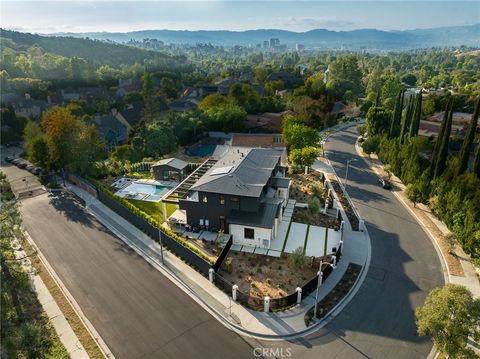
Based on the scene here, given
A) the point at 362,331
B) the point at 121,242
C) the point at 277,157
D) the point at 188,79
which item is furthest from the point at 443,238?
the point at 188,79

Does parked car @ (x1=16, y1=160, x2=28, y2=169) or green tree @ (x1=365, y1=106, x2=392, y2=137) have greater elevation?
green tree @ (x1=365, y1=106, x2=392, y2=137)

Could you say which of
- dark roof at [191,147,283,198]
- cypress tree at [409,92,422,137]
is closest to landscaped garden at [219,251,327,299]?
dark roof at [191,147,283,198]

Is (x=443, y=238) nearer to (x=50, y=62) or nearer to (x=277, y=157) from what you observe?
(x=277, y=157)

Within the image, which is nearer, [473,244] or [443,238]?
[473,244]

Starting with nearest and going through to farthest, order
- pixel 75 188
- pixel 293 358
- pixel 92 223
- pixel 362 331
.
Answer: pixel 293 358 → pixel 362 331 → pixel 92 223 → pixel 75 188

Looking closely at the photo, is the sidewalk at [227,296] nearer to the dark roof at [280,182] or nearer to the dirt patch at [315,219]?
the dirt patch at [315,219]

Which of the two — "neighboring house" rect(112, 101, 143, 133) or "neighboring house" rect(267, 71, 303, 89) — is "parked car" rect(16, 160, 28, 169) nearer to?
"neighboring house" rect(112, 101, 143, 133)
